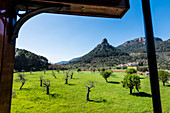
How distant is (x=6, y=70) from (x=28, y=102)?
271 inches

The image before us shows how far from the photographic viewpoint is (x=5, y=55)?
0.70 m

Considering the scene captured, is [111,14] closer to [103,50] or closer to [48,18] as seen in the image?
[48,18]

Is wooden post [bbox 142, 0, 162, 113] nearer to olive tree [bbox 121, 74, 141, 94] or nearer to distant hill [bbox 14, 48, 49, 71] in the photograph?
olive tree [bbox 121, 74, 141, 94]

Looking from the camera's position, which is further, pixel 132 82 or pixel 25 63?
pixel 25 63

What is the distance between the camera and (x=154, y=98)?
1.78 feet

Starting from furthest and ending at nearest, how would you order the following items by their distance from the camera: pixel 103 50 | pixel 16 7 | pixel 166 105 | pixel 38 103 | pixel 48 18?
pixel 103 50 < pixel 38 103 < pixel 166 105 < pixel 48 18 < pixel 16 7

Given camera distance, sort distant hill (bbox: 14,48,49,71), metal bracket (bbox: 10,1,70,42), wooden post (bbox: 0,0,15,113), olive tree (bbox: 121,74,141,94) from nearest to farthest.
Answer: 1. wooden post (bbox: 0,0,15,113)
2. metal bracket (bbox: 10,1,70,42)
3. olive tree (bbox: 121,74,141,94)
4. distant hill (bbox: 14,48,49,71)

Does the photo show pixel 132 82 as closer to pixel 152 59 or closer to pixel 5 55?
pixel 152 59

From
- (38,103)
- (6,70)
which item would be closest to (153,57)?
(6,70)

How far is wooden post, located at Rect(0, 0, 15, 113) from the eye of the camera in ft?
2.16

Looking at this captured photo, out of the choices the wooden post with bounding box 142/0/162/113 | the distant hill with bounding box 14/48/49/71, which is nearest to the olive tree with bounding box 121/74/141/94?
the wooden post with bounding box 142/0/162/113

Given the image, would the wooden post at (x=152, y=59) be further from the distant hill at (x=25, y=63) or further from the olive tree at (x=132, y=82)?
the distant hill at (x=25, y=63)

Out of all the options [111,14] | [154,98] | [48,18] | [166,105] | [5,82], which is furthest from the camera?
[166,105]

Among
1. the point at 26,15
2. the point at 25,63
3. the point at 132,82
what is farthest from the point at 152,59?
the point at 25,63
